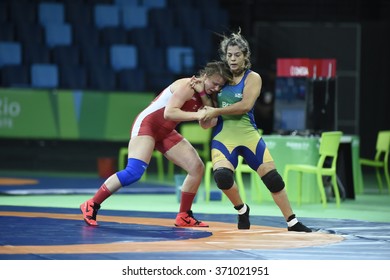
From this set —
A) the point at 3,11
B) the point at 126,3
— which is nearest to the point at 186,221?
the point at 3,11

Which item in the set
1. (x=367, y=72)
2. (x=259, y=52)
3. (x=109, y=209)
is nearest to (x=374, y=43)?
(x=367, y=72)

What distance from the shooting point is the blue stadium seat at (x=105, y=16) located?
2048 centimetres

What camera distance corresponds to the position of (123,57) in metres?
20.0

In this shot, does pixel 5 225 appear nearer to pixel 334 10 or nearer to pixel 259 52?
pixel 259 52

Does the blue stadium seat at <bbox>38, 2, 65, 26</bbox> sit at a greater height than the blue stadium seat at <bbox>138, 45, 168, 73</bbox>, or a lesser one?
greater

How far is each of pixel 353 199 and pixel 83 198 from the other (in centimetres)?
371

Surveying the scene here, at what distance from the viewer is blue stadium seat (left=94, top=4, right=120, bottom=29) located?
2048 centimetres

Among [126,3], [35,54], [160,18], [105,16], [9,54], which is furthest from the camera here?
[126,3]

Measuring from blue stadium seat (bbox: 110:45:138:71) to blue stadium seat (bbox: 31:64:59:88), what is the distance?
126 cm

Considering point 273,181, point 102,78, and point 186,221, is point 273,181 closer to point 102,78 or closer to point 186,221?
point 186,221

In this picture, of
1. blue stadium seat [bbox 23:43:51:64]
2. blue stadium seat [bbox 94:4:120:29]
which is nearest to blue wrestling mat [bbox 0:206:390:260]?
blue stadium seat [bbox 23:43:51:64]

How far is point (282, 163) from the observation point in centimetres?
1373

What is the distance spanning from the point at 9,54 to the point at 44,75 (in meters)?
0.77

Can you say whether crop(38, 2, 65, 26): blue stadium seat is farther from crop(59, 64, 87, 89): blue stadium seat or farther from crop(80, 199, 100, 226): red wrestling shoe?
crop(80, 199, 100, 226): red wrestling shoe
